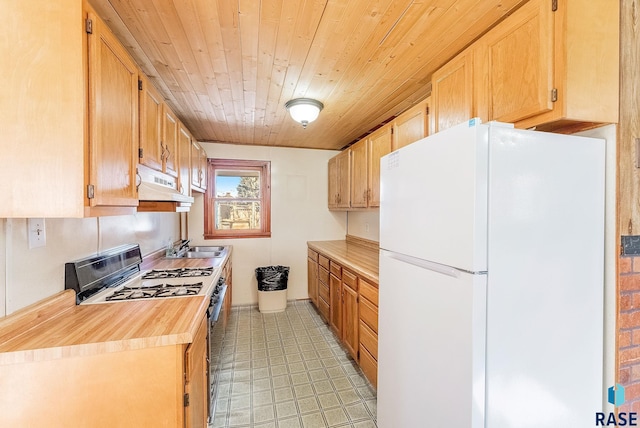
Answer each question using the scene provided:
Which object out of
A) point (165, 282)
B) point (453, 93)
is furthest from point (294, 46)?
point (165, 282)

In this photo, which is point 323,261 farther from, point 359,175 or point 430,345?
point 430,345

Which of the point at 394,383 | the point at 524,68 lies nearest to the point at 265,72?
the point at 524,68

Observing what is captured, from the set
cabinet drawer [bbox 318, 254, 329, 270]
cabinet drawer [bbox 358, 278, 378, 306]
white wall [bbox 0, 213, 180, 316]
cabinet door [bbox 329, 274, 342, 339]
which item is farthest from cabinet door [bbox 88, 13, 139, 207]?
cabinet drawer [bbox 318, 254, 329, 270]

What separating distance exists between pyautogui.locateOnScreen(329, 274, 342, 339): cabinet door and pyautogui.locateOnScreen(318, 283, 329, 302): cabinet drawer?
0.40ft

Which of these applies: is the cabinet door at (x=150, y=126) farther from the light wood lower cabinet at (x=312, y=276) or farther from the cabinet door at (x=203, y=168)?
the light wood lower cabinet at (x=312, y=276)

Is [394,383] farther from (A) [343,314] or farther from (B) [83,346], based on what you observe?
(B) [83,346]

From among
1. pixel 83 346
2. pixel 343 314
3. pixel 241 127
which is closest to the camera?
pixel 83 346

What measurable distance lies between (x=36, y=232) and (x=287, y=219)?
9.75 feet

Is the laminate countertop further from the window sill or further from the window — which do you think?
the window

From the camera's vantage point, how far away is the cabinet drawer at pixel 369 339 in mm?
2014

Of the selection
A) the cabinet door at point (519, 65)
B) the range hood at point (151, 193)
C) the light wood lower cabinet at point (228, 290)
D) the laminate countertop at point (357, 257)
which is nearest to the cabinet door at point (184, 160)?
the range hood at point (151, 193)

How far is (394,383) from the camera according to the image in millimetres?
1484

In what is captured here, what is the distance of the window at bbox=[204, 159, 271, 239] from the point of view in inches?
152

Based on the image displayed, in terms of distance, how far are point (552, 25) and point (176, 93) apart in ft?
7.85
